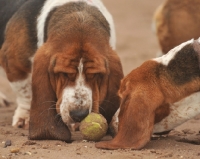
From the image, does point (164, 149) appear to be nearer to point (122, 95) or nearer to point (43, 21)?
point (122, 95)

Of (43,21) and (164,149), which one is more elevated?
(43,21)

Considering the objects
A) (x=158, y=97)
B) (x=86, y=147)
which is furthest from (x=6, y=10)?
(x=158, y=97)

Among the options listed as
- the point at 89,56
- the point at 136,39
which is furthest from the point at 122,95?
the point at 136,39

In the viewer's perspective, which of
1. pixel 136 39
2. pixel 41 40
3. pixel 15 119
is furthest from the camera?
pixel 136 39

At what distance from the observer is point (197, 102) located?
4.45 metres

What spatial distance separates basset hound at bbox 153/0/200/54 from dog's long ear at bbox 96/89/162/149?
276cm

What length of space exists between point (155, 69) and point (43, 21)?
4.75 ft

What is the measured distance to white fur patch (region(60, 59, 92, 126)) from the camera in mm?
4621

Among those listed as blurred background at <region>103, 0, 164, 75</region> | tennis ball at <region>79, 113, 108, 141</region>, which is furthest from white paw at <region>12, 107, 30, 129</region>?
blurred background at <region>103, 0, 164, 75</region>

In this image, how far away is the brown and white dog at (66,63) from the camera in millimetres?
4711

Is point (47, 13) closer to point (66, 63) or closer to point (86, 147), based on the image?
point (66, 63)

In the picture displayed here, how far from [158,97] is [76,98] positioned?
0.67m

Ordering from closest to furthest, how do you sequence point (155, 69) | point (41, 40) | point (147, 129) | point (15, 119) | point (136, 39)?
point (147, 129) < point (155, 69) < point (41, 40) < point (15, 119) < point (136, 39)

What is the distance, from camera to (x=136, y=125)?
4.20 meters
